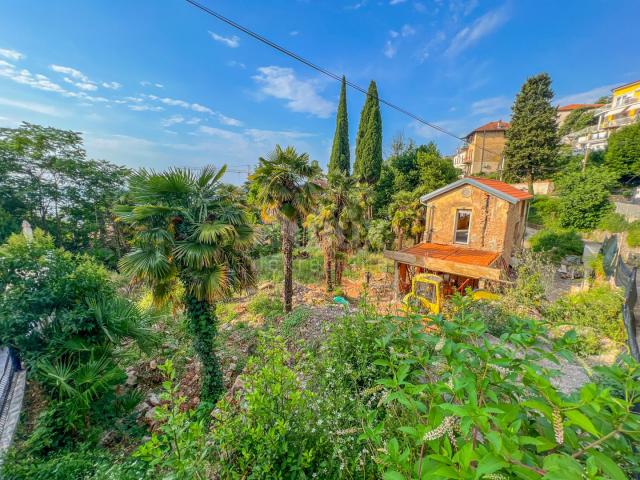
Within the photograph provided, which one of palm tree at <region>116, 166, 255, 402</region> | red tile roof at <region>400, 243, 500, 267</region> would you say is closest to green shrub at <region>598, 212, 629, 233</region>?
red tile roof at <region>400, 243, 500, 267</region>

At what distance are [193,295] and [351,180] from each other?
9083mm

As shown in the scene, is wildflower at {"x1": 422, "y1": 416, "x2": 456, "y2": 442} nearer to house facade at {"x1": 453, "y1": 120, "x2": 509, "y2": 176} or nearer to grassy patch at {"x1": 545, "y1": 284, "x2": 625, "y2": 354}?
grassy patch at {"x1": 545, "y1": 284, "x2": 625, "y2": 354}

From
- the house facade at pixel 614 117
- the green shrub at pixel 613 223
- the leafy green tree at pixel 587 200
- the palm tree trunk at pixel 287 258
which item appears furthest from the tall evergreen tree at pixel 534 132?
the palm tree trunk at pixel 287 258

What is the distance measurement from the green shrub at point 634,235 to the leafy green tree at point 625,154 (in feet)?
30.5

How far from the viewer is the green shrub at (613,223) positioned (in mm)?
14359

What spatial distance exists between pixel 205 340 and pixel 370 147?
77.5 feet

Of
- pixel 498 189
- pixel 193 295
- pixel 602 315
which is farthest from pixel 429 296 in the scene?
pixel 193 295

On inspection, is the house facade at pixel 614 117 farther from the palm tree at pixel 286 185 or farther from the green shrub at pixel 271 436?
the green shrub at pixel 271 436

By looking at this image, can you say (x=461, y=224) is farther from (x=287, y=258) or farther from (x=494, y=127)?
(x=494, y=127)

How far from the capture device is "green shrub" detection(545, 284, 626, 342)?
6.18m

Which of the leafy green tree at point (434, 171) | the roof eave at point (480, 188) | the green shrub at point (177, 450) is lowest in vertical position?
the green shrub at point (177, 450)

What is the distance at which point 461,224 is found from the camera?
11.1 m

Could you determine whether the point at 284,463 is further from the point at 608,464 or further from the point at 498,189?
the point at 498,189

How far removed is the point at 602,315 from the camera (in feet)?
21.2
